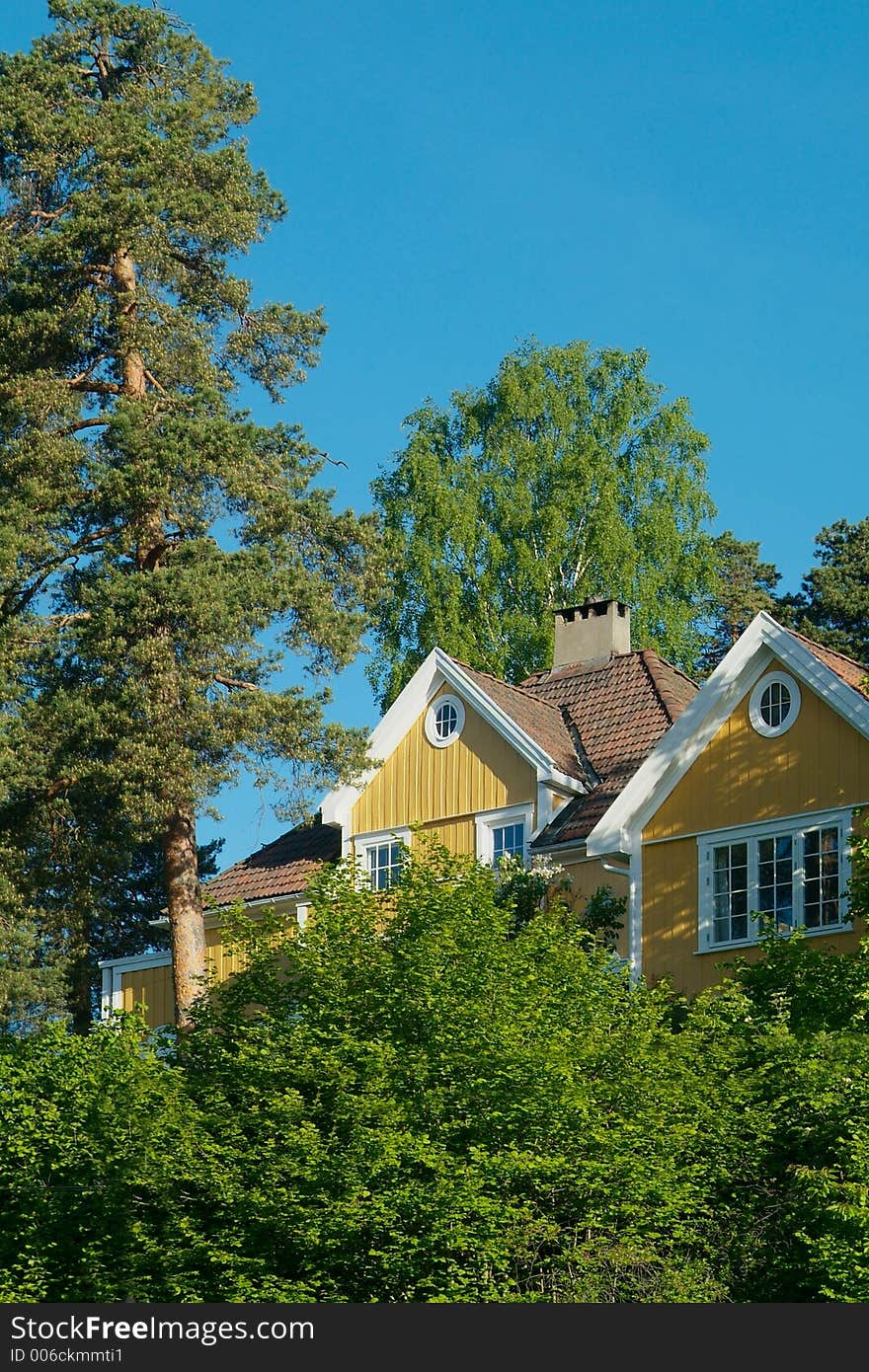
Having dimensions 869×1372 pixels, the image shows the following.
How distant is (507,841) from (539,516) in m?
18.8

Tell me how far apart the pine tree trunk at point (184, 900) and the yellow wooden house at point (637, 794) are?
783mm

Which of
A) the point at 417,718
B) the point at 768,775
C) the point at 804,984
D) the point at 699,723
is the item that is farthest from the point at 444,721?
the point at 804,984

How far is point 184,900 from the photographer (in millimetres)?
34312

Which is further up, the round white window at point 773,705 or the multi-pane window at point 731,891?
the round white window at point 773,705

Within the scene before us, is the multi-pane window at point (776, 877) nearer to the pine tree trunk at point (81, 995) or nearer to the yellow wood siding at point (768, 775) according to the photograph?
the yellow wood siding at point (768, 775)

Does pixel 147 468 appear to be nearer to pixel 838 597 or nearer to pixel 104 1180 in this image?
pixel 104 1180

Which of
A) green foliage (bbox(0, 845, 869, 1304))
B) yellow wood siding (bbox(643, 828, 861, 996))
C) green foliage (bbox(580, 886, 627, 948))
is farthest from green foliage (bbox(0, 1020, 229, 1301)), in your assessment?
yellow wood siding (bbox(643, 828, 861, 996))

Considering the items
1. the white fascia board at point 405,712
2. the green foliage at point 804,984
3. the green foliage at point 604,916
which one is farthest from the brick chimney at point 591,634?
the green foliage at point 804,984

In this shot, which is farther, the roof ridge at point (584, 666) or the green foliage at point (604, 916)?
the roof ridge at point (584, 666)

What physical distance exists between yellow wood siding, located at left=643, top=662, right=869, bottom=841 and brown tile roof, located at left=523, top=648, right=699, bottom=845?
79.1 inches

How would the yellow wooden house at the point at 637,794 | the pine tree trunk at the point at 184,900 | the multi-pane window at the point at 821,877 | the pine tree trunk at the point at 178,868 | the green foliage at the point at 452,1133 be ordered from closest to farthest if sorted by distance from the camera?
the green foliage at the point at 452,1133
the multi-pane window at the point at 821,877
the yellow wooden house at the point at 637,794
the pine tree trunk at the point at 178,868
the pine tree trunk at the point at 184,900

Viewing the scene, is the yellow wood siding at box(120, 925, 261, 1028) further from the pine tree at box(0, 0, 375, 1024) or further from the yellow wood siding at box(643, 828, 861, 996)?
the yellow wood siding at box(643, 828, 861, 996)

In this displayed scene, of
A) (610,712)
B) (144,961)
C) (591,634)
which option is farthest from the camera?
(591,634)

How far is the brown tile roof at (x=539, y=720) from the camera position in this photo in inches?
1369
